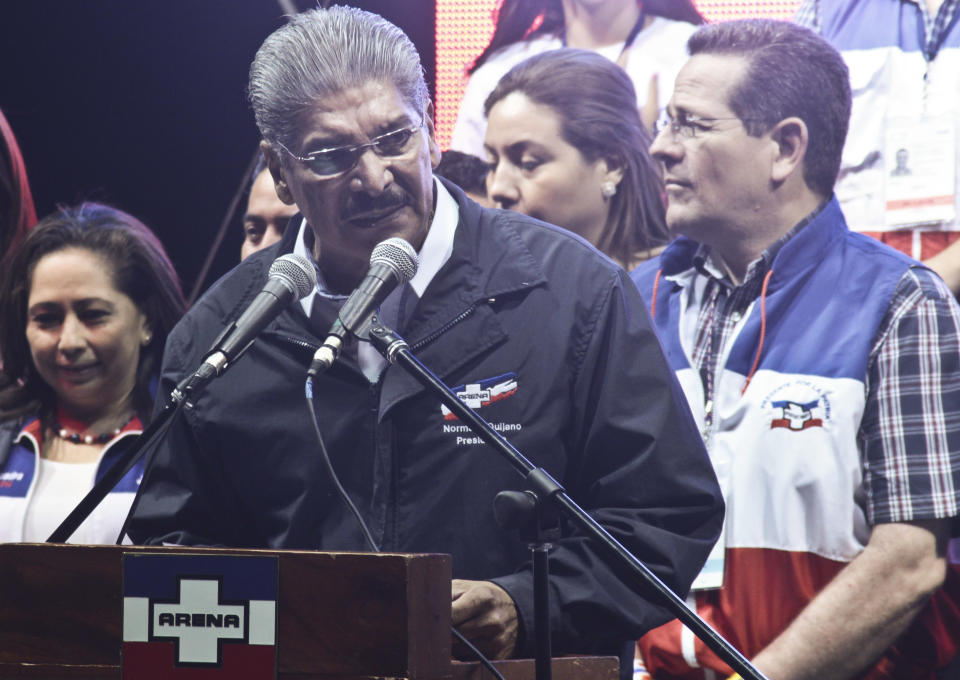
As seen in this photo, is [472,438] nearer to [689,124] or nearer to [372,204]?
[372,204]

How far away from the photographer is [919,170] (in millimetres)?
3334

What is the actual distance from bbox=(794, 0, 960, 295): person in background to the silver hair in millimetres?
1547

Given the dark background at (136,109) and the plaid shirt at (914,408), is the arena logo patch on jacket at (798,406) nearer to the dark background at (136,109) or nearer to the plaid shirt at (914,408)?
the plaid shirt at (914,408)

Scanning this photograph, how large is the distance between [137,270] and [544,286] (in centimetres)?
167

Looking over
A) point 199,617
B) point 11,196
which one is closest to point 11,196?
point 11,196

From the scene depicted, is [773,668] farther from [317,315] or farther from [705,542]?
[317,315]

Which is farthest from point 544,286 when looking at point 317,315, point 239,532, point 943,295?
point 943,295

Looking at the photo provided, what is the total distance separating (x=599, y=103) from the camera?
3699mm

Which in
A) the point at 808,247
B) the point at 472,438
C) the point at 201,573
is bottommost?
the point at 201,573

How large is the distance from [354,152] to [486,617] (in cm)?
90

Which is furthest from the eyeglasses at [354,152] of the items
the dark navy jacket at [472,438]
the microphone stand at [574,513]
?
the microphone stand at [574,513]

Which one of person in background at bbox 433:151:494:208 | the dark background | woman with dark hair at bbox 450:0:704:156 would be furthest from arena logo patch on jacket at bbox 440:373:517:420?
the dark background

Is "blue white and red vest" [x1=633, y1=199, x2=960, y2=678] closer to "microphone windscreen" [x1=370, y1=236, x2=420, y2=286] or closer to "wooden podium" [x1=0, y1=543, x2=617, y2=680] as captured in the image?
"microphone windscreen" [x1=370, y1=236, x2=420, y2=286]

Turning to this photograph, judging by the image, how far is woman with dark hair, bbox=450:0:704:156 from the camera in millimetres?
3895
